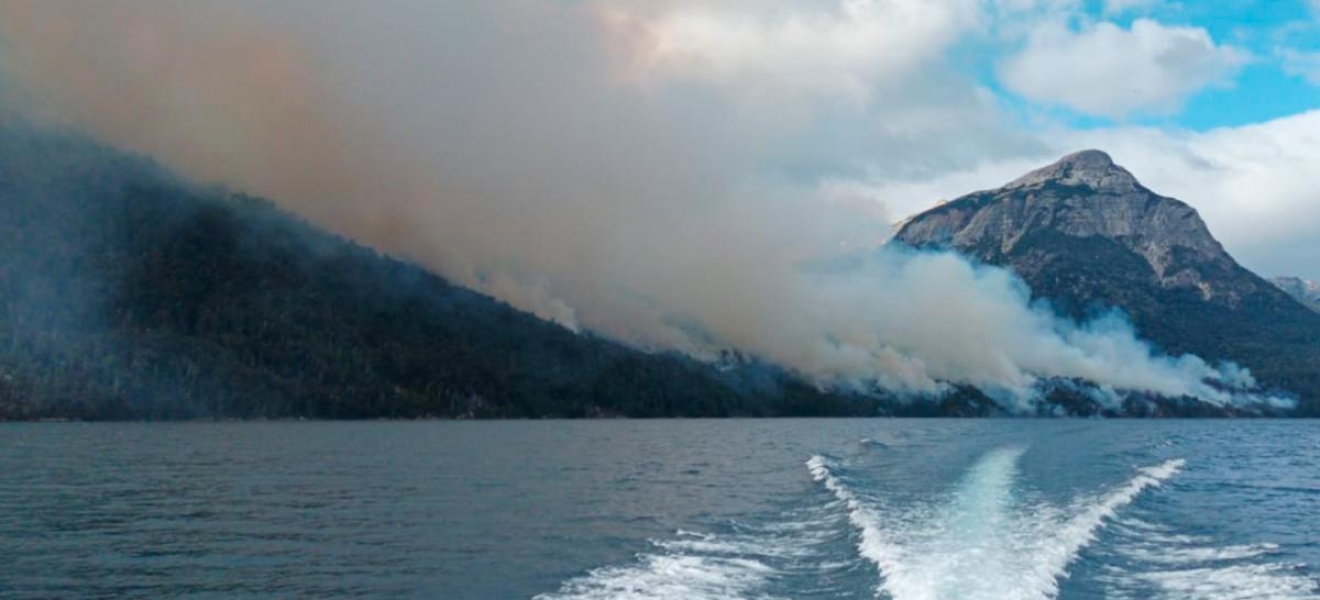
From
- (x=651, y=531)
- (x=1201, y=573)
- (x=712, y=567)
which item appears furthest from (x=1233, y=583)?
(x=651, y=531)

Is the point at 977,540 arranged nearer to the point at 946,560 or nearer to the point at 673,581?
the point at 946,560

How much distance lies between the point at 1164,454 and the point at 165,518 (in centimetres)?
11646

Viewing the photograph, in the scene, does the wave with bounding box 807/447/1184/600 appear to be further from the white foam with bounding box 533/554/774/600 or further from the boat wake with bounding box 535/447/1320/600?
the white foam with bounding box 533/554/774/600

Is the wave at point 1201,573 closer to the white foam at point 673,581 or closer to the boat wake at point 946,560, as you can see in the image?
the boat wake at point 946,560

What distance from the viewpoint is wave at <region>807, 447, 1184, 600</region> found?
38000 mm

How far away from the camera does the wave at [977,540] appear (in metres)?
38.0

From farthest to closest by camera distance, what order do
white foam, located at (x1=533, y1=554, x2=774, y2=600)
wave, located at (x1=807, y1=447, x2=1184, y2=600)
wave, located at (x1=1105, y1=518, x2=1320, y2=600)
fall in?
1. wave, located at (x1=1105, y1=518, x2=1320, y2=600)
2. wave, located at (x1=807, y1=447, x2=1184, y2=600)
3. white foam, located at (x1=533, y1=554, x2=774, y2=600)

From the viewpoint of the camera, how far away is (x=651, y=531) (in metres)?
54.4

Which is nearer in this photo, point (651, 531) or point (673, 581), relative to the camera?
point (673, 581)

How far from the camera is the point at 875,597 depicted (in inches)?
1479

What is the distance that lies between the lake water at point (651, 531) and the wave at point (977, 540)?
188mm

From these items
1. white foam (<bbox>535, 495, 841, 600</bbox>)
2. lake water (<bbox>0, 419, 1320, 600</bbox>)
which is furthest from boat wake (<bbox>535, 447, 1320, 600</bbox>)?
lake water (<bbox>0, 419, 1320, 600</bbox>)

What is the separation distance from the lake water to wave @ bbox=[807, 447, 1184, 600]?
188 mm

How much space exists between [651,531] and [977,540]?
17015mm
